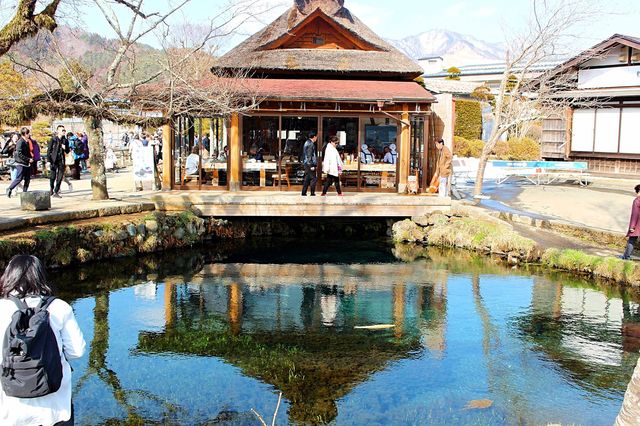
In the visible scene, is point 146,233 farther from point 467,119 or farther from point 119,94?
point 467,119

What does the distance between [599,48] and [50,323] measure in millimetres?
25094

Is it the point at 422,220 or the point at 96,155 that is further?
the point at 422,220

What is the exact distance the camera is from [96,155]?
678 inches

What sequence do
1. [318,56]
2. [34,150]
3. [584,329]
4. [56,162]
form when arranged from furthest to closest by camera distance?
[318,56]
[34,150]
[56,162]
[584,329]

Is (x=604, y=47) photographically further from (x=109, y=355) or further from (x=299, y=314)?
(x=109, y=355)

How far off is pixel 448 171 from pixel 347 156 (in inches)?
128

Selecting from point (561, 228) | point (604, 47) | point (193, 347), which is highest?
point (604, 47)

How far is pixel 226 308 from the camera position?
12.2 meters

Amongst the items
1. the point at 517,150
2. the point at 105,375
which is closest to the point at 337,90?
the point at 105,375

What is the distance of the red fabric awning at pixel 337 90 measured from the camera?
1903 cm

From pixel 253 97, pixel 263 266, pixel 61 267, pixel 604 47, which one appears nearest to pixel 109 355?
pixel 61 267

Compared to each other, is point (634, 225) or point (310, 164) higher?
point (310, 164)

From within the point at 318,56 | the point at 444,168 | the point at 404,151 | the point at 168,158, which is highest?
the point at 318,56

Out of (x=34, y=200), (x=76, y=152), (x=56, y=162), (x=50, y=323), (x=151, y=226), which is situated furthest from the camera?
(x=76, y=152)
